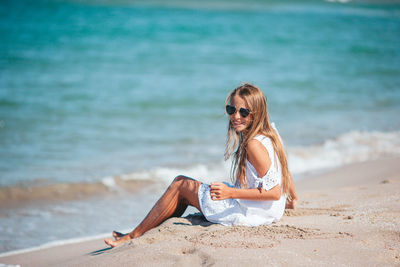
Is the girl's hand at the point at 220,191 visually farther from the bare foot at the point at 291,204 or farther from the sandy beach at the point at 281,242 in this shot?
the bare foot at the point at 291,204

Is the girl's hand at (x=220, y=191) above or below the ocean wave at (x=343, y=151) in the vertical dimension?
below

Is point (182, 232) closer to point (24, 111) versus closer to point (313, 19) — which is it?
point (24, 111)

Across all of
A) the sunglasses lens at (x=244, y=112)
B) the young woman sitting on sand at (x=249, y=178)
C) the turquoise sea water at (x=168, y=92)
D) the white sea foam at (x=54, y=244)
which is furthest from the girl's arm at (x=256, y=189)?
the turquoise sea water at (x=168, y=92)

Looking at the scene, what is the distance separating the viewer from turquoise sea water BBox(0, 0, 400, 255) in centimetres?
703

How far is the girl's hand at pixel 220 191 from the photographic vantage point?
3092 millimetres

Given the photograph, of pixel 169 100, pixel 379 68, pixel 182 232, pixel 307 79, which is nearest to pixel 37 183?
pixel 182 232

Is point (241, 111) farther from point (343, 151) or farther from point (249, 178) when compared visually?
point (343, 151)

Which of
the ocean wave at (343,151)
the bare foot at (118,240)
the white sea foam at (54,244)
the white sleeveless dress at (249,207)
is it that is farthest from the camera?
the ocean wave at (343,151)

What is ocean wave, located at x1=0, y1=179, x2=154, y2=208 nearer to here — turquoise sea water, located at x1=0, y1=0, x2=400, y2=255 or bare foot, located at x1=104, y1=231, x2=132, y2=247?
turquoise sea water, located at x1=0, y1=0, x2=400, y2=255

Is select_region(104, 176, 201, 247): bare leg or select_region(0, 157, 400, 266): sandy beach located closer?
select_region(0, 157, 400, 266): sandy beach

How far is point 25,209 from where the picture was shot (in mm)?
5363

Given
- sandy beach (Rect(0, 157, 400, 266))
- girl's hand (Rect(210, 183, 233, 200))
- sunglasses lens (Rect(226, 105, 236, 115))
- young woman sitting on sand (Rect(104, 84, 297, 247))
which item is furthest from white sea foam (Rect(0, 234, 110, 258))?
sunglasses lens (Rect(226, 105, 236, 115))

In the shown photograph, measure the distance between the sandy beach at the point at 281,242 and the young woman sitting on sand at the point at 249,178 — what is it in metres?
0.12

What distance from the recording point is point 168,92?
11.8 meters
